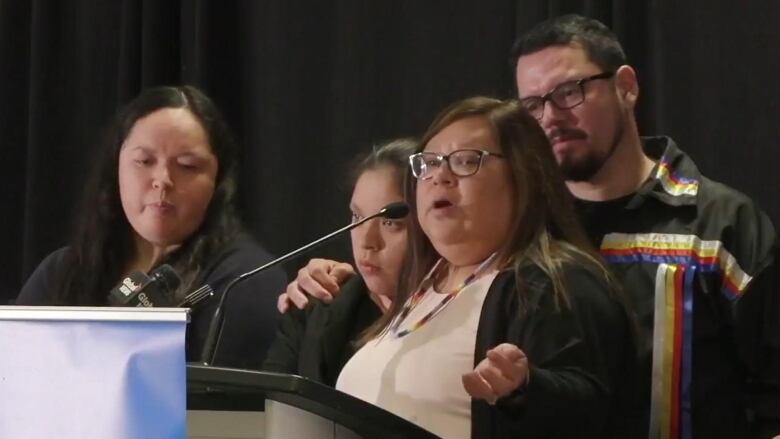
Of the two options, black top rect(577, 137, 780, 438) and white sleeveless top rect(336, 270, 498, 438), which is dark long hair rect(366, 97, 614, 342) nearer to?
white sleeveless top rect(336, 270, 498, 438)

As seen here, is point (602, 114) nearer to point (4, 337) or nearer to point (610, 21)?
point (610, 21)

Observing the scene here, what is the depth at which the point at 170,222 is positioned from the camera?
1986 mm

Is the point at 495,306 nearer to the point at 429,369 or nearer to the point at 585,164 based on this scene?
the point at 429,369

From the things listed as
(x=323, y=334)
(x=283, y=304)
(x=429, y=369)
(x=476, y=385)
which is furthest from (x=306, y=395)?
(x=283, y=304)

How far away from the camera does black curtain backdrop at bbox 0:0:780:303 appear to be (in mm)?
2084

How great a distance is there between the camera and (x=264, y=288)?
1.96m

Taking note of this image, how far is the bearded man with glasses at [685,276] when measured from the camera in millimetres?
1683

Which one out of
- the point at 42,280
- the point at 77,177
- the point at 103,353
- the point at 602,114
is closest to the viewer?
the point at 103,353

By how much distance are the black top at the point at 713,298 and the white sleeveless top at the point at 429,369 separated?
42 cm

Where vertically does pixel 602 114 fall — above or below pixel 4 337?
above

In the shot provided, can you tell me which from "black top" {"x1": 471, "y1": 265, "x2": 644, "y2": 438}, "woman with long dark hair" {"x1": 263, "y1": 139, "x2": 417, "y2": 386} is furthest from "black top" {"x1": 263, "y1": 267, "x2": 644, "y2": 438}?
"woman with long dark hair" {"x1": 263, "y1": 139, "x2": 417, "y2": 386}

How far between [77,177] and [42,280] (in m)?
0.73

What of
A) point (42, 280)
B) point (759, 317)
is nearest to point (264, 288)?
point (42, 280)

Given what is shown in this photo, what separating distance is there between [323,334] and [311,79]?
3.23 ft
